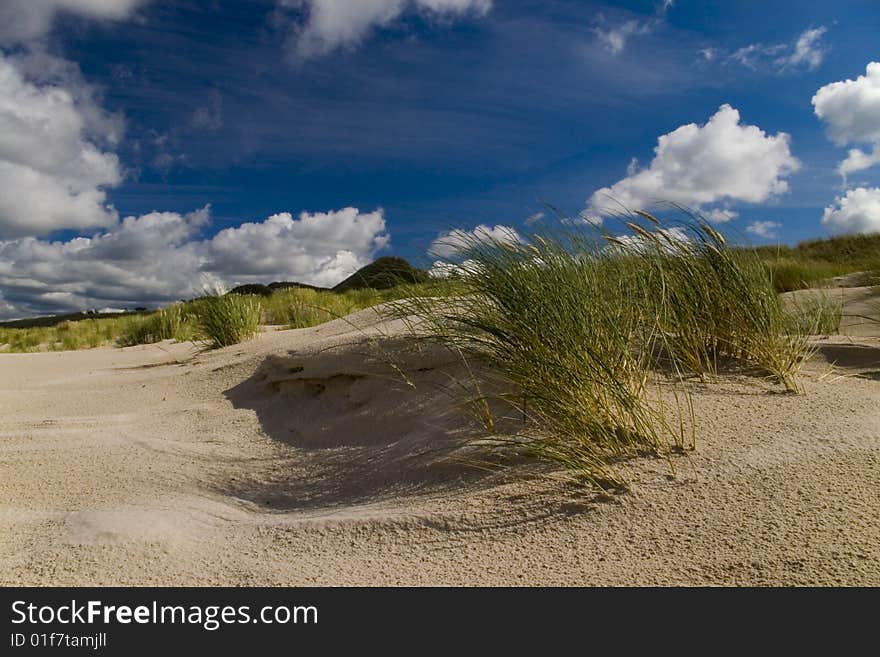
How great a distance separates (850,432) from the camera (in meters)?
2.72

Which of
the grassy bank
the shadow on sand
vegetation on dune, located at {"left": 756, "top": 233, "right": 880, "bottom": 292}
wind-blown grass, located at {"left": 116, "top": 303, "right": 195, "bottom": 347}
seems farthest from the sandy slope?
wind-blown grass, located at {"left": 116, "top": 303, "right": 195, "bottom": 347}

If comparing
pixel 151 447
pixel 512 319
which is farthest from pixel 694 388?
pixel 151 447

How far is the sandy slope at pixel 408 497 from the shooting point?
2.09m

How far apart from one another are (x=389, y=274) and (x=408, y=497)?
5.73 ft

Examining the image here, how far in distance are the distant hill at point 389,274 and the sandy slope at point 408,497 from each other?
42cm

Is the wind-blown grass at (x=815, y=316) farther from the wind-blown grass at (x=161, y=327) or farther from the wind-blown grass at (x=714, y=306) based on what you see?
the wind-blown grass at (x=161, y=327)

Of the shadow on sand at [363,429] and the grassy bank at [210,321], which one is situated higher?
the grassy bank at [210,321]

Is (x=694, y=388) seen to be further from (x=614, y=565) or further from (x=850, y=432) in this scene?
(x=614, y=565)

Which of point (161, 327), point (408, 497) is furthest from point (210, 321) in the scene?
point (408, 497)

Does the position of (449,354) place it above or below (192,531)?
above

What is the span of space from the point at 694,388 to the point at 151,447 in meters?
3.18

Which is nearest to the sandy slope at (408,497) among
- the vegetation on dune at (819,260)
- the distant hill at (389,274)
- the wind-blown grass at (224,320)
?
the distant hill at (389,274)

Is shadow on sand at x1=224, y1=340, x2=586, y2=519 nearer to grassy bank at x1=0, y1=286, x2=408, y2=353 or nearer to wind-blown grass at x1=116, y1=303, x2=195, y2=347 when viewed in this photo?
grassy bank at x1=0, y1=286, x2=408, y2=353

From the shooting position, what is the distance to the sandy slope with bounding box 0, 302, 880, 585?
6.86 ft
